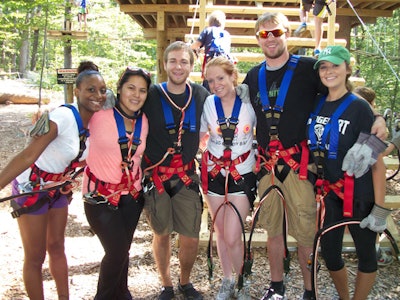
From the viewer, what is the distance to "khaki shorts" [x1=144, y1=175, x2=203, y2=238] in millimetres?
3502

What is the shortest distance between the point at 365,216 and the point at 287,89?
3.90 feet

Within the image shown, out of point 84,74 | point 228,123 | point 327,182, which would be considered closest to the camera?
point 84,74

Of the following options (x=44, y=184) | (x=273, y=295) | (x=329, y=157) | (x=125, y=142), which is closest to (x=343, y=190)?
(x=329, y=157)

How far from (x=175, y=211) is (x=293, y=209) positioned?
108cm

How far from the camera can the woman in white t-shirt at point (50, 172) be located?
2857mm

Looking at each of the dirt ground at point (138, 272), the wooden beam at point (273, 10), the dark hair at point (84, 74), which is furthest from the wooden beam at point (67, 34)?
the dark hair at point (84, 74)

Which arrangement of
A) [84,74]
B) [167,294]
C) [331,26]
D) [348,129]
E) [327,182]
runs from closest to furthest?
[348,129]
[84,74]
[327,182]
[167,294]
[331,26]

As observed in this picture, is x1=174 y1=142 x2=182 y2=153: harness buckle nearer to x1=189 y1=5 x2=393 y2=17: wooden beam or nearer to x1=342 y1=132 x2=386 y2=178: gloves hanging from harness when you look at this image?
x1=342 y1=132 x2=386 y2=178: gloves hanging from harness

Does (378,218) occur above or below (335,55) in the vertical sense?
below

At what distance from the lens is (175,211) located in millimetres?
3600

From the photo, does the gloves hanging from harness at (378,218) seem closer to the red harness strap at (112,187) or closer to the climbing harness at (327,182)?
the climbing harness at (327,182)

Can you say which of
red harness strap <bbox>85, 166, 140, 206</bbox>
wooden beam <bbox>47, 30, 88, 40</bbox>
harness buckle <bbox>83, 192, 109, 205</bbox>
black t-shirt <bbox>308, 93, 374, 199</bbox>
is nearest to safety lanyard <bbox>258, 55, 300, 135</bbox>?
black t-shirt <bbox>308, 93, 374, 199</bbox>

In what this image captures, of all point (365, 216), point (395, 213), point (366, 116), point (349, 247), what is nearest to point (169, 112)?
point (366, 116)

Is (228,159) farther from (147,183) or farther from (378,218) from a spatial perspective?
(378,218)
